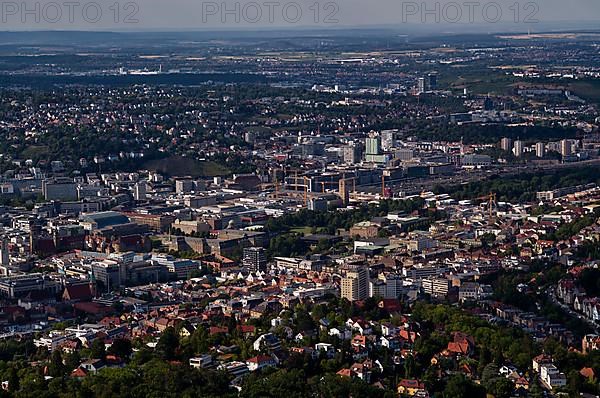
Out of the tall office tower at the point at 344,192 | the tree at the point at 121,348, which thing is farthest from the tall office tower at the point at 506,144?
the tree at the point at 121,348

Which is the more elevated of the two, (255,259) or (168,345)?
(168,345)

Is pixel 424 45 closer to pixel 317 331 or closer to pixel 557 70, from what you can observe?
pixel 557 70

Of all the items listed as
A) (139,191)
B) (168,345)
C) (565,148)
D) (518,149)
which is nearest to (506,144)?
(518,149)

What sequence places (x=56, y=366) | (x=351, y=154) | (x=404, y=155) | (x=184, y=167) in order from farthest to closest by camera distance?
(x=404, y=155) → (x=351, y=154) → (x=184, y=167) → (x=56, y=366)

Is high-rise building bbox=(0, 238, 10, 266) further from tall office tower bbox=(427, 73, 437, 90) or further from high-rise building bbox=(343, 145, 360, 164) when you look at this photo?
tall office tower bbox=(427, 73, 437, 90)

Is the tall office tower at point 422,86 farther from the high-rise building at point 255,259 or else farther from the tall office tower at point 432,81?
the high-rise building at point 255,259

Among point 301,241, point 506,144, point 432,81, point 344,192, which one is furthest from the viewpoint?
point 432,81

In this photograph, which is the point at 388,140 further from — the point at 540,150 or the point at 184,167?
the point at 184,167
